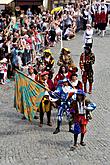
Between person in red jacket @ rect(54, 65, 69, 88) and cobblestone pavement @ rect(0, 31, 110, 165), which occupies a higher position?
person in red jacket @ rect(54, 65, 69, 88)

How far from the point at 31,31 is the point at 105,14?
816 cm

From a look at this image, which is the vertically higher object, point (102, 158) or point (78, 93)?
point (78, 93)

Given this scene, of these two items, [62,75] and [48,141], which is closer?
[48,141]

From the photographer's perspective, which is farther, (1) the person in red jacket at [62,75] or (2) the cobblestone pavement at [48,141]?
(1) the person in red jacket at [62,75]

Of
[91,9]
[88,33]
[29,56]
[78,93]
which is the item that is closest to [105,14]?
[91,9]

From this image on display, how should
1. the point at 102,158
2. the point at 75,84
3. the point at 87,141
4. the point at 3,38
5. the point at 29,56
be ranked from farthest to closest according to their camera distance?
the point at 29,56, the point at 3,38, the point at 75,84, the point at 87,141, the point at 102,158

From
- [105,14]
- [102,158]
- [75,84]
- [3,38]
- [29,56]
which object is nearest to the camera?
[102,158]

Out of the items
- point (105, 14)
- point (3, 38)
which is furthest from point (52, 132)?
point (105, 14)

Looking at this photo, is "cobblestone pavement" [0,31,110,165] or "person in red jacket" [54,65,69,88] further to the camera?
"person in red jacket" [54,65,69,88]

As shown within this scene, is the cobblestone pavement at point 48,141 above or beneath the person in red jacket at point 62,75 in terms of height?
beneath

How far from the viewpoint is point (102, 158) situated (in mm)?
10492

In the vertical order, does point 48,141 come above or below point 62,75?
below

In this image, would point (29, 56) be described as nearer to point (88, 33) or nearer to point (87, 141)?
point (88, 33)

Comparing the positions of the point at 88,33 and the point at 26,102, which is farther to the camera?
the point at 88,33
